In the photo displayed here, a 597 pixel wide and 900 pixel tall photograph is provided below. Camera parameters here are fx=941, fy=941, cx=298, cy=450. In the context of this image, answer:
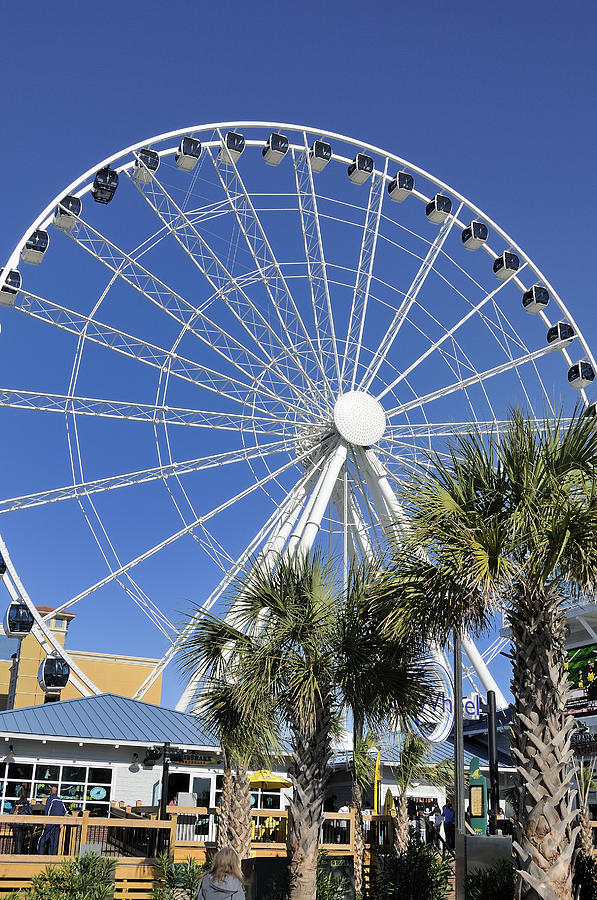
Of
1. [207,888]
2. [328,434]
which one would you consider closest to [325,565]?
[207,888]

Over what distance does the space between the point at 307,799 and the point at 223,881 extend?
528cm

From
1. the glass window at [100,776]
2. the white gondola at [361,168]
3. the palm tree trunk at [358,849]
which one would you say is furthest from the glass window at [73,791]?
the white gondola at [361,168]

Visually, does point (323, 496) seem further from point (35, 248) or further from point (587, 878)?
point (587, 878)

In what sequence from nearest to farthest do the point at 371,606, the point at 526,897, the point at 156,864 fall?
the point at 526,897 < the point at 371,606 < the point at 156,864

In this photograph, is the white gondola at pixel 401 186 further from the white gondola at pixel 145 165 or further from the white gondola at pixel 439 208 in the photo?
the white gondola at pixel 145 165

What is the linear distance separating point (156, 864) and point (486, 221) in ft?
69.0

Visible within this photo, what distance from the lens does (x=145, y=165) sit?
24234 millimetres

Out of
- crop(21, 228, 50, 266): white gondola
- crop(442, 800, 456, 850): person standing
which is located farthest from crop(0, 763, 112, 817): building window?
crop(21, 228, 50, 266): white gondola

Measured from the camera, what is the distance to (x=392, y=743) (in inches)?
1064

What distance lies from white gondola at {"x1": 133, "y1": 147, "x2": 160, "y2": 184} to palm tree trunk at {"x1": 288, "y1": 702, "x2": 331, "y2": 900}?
16303mm

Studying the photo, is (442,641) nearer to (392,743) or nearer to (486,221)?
(392,743)

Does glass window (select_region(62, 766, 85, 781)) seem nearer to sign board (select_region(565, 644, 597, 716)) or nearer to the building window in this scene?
the building window

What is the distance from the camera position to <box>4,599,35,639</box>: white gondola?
23453 mm

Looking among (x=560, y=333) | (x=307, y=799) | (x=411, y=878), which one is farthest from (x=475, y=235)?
(x=307, y=799)
